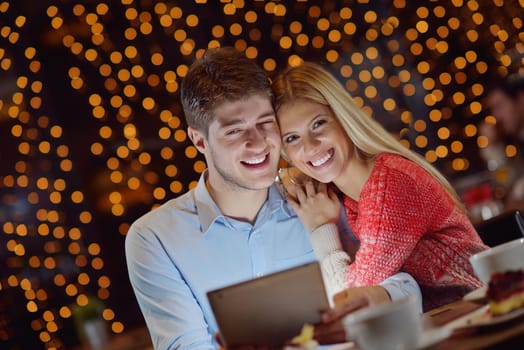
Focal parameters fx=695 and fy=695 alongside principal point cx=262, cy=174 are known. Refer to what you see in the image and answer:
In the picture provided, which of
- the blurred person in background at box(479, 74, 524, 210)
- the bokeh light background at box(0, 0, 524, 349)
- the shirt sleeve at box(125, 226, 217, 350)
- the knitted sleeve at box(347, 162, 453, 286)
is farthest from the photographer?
the blurred person in background at box(479, 74, 524, 210)

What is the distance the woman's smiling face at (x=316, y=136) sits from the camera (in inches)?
78.5

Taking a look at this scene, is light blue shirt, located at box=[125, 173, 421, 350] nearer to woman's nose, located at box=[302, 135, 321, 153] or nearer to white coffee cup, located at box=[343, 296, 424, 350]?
woman's nose, located at box=[302, 135, 321, 153]

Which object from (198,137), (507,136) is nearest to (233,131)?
(198,137)

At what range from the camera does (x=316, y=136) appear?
79.0 inches

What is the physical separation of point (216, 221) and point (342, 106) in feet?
1.64

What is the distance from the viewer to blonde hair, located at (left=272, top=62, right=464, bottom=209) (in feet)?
6.52

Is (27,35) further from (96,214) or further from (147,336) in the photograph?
(147,336)

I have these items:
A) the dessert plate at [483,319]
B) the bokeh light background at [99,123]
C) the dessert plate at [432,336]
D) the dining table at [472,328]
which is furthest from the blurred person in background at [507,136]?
the dessert plate at [432,336]

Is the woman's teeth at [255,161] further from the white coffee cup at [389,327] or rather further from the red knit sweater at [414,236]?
the white coffee cup at [389,327]

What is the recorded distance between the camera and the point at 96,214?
473 cm

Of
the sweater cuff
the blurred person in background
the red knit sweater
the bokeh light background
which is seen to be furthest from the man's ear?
the blurred person in background

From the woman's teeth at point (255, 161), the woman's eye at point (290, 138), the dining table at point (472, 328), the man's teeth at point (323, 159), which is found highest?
the woman's eye at point (290, 138)

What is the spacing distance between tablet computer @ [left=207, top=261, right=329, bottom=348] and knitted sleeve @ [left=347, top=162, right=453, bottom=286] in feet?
1.58

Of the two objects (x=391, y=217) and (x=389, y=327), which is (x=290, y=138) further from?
(x=389, y=327)
